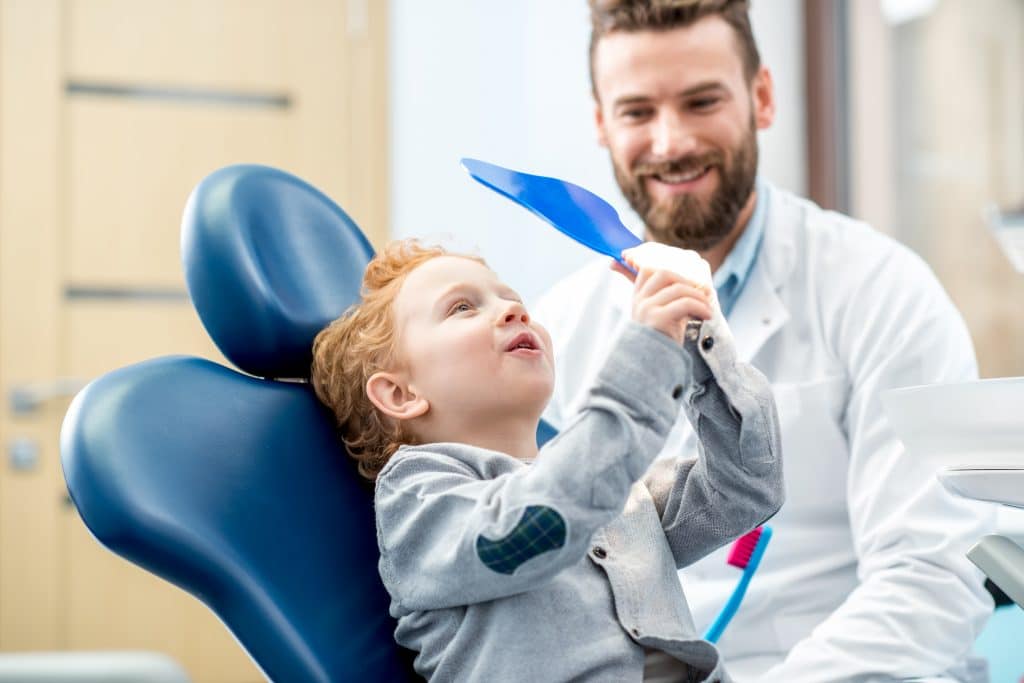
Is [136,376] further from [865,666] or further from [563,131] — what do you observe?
[563,131]

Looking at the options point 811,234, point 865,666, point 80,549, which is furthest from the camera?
point 80,549

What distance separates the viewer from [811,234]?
5.49ft

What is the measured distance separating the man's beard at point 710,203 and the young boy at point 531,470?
571mm

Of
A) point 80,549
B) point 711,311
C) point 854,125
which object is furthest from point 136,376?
point 854,125

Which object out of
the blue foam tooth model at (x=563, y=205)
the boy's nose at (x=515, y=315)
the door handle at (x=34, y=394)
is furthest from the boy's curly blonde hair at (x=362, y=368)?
the door handle at (x=34, y=394)

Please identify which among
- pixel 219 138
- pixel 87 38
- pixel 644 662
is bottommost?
pixel 644 662

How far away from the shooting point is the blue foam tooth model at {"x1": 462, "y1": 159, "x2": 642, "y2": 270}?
962 millimetres

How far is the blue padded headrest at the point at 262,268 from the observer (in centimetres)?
116

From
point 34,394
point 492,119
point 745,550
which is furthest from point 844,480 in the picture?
point 34,394

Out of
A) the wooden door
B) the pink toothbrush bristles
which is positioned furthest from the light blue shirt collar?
the wooden door

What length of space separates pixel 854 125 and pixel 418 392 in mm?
2149

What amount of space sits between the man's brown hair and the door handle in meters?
1.49

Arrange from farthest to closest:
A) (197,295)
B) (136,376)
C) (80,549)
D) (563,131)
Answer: (563,131) → (80,549) → (197,295) → (136,376)

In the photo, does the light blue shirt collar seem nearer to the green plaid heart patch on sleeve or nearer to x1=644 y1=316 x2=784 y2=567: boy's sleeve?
x1=644 y1=316 x2=784 y2=567: boy's sleeve
